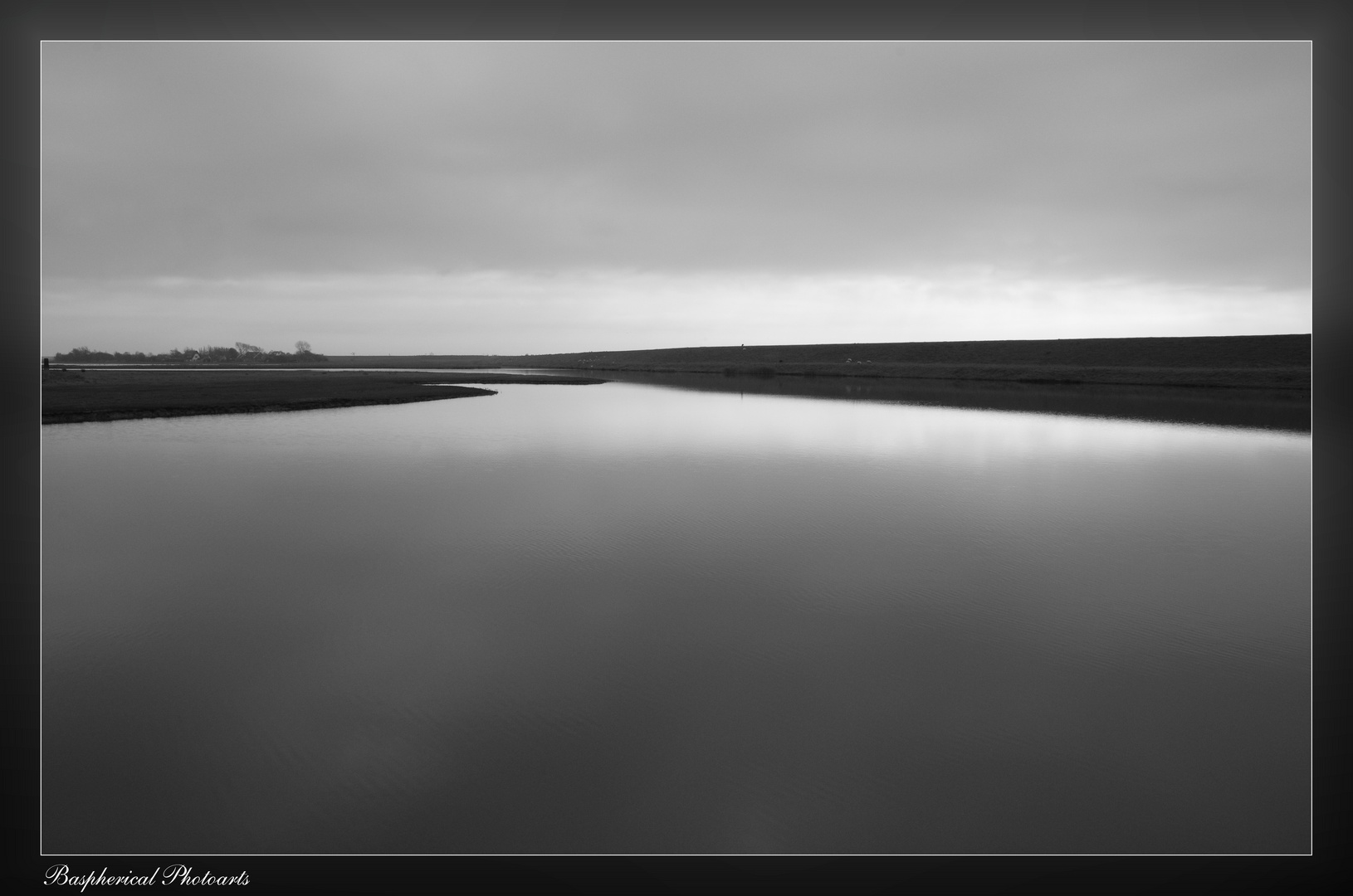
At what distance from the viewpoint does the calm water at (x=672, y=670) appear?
4.43m

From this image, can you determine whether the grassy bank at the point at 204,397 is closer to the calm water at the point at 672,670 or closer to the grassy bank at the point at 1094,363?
the calm water at the point at 672,670

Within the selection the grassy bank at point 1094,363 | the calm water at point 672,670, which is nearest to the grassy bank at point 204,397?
the calm water at point 672,670

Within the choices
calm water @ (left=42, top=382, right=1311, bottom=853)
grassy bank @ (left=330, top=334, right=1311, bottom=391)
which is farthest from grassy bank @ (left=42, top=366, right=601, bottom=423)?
grassy bank @ (left=330, top=334, right=1311, bottom=391)

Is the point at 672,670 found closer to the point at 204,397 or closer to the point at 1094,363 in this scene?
the point at 204,397

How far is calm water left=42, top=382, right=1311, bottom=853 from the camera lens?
443cm

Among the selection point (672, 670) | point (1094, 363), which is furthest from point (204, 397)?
point (1094, 363)

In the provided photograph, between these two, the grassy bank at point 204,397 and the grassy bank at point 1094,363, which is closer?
the grassy bank at point 204,397

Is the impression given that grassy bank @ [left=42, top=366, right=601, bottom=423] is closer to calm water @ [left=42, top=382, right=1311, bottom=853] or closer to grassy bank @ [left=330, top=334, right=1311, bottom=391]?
Result: calm water @ [left=42, top=382, right=1311, bottom=853]

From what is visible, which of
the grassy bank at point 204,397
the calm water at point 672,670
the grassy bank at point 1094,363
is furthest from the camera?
the grassy bank at point 1094,363

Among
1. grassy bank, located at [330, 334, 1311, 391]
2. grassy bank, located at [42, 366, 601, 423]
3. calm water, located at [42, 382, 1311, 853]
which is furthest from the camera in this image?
grassy bank, located at [330, 334, 1311, 391]

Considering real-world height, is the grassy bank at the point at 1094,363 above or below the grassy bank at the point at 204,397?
above

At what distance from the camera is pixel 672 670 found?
21.0 feet
